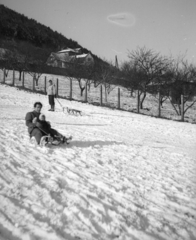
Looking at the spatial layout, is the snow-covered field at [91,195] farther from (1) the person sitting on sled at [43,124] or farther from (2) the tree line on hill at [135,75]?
(2) the tree line on hill at [135,75]

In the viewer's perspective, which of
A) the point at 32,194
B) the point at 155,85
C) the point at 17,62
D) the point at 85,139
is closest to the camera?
the point at 32,194

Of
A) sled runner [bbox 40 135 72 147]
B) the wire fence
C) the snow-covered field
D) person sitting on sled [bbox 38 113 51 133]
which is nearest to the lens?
the snow-covered field

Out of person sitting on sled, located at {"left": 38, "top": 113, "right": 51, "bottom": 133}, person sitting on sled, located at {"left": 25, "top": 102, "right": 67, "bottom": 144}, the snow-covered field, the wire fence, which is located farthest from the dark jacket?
the wire fence

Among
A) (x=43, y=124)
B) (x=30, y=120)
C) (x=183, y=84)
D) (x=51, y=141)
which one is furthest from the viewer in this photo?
(x=183, y=84)

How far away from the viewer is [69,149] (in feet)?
13.6

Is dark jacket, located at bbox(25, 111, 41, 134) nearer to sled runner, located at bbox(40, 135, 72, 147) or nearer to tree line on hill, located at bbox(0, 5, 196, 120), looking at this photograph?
sled runner, located at bbox(40, 135, 72, 147)

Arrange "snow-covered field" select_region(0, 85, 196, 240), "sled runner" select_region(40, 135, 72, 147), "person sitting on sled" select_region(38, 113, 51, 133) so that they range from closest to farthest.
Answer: "snow-covered field" select_region(0, 85, 196, 240) → "sled runner" select_region(40, 135, 72, 147) → "person sitting on sled" select_region(38, 113, 51, 133)

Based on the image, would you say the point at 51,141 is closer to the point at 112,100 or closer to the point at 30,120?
the point at 30,120

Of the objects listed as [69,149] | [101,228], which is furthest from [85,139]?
[101,228]

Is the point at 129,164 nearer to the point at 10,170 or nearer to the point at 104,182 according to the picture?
the point at 104,182

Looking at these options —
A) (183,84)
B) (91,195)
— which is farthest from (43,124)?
(183,84)

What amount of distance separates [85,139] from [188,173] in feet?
9.35

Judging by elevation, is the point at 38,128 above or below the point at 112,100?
below

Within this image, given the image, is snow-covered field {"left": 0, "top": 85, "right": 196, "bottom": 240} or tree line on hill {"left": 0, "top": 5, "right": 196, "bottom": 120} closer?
snow-covered field {"left": 0, "top": 85, "right": 196, "bottom": 240}
